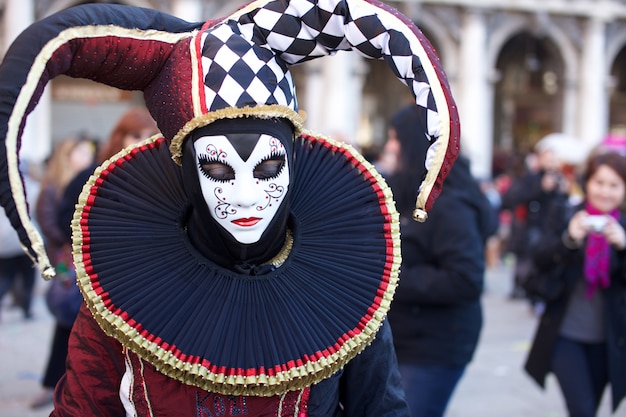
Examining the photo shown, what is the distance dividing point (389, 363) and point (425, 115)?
60 cm

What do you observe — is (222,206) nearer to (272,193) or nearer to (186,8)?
(272,193)

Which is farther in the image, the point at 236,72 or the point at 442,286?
the point at 442,286

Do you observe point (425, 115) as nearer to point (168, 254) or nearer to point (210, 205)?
point (210, 205)

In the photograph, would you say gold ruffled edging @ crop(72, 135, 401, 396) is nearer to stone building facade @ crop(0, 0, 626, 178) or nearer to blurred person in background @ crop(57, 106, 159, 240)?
blurred person in background @ crop(57, 106, 159, 240)

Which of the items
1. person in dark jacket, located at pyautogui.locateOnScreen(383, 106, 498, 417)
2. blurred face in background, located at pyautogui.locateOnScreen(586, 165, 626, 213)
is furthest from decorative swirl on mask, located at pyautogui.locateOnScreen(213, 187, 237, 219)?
blurred face in background, located at pyautogui.locateOnScreen(586, 165, 626, 213)

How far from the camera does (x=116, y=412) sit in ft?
5.73

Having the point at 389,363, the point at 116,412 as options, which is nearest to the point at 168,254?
the point at 116,412

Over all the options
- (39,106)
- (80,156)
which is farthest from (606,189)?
(39,106)

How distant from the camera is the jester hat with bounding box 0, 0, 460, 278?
151cm

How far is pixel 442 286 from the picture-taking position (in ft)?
10.3

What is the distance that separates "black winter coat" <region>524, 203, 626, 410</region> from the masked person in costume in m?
2.06

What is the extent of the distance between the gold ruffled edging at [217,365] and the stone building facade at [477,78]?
43.3 ft

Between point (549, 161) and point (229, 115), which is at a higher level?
point (229, 115)

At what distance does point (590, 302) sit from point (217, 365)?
101 inches
